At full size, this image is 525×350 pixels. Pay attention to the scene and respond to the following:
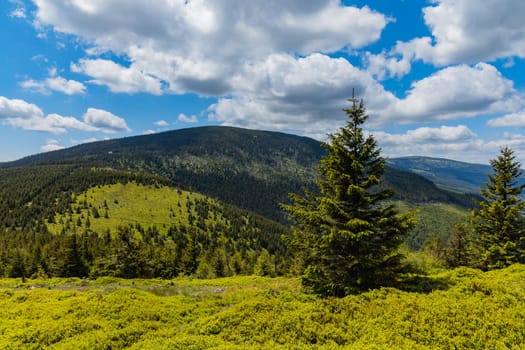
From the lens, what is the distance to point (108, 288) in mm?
25422

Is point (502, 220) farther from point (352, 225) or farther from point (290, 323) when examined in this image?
point (290, 323)

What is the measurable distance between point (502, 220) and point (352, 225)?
2435cm

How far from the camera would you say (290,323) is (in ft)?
37.0

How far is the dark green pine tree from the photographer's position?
2736 centimetres

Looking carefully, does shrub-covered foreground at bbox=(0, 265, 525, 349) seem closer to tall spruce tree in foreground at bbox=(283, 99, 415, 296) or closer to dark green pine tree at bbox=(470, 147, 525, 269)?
tall spruce tree in foreground at bbox=(283, 99, 415, 296)

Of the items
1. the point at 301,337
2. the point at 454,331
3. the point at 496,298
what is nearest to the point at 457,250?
the point at 496,298

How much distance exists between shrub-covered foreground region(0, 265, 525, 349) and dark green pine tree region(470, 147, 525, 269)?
17.9m

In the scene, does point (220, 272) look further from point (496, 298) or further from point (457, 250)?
point (496, 298)

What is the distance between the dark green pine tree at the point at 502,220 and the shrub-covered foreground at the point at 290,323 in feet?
58.8

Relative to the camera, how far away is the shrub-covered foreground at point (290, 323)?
A: 383 inches

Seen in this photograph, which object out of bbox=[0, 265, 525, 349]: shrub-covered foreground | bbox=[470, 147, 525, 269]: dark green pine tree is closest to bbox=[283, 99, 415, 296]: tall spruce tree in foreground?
bbox=[0, 265, 525, 349]: shrub-covered foreground

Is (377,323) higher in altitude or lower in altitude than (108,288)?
higher

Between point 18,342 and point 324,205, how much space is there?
16234mm

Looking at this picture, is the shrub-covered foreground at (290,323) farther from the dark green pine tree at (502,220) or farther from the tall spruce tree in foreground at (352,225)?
the dark green pine tree at (502,220)
